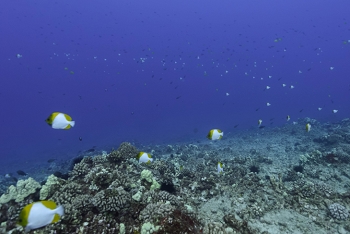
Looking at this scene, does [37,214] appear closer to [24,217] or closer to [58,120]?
[24,217]

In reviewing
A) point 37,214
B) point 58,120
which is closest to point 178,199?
point 58,120

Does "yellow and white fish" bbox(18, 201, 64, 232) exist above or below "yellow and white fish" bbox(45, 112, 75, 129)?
below

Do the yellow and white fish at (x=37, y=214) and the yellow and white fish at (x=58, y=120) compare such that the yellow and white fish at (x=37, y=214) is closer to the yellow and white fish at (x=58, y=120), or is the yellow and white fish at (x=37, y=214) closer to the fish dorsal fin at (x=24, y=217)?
the fish dorsal fin at (x=24, y=217)

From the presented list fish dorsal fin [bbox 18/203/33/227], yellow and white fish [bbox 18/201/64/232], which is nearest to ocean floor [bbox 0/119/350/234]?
yellow and white fish [bbox 18/201/64/232]

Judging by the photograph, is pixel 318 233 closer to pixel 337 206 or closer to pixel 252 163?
pixel 337 206

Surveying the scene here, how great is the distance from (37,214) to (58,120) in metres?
2.31

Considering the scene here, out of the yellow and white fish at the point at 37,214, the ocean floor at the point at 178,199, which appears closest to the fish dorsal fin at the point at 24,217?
the yellow and white fish at the point at 37,214

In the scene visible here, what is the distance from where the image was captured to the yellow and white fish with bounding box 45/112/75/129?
16.1 ft

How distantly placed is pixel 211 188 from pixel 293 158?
Answer: 915 cm

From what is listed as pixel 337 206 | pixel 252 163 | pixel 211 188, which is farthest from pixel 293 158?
pixel 211 188

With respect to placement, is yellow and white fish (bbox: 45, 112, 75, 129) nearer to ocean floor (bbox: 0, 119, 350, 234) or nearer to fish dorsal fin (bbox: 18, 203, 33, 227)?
fish dorsal fin (bbox: 18, 203, 33, 227)

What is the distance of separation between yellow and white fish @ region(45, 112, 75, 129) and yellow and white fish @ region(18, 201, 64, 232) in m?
2.10

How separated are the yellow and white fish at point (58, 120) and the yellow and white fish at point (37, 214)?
2.10m

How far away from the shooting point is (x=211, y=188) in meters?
9.59
